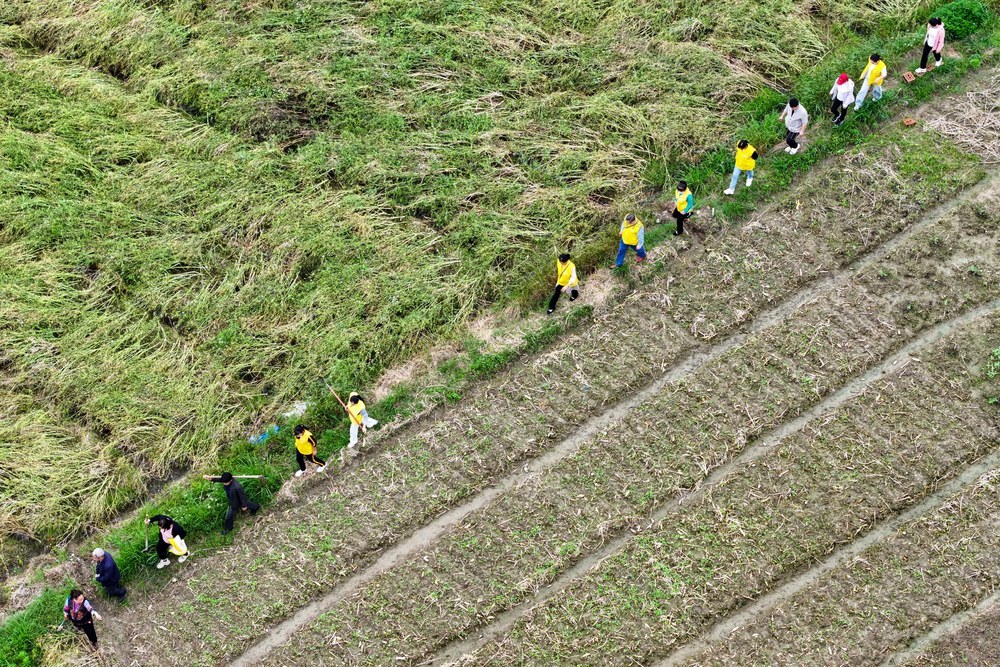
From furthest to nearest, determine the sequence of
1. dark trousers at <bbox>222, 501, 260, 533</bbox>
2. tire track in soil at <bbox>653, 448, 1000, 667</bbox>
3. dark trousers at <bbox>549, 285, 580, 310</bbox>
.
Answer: dark trousers at <bbox>549, 285, 580, 310</bbox>
dark trousers at <bbox>222, 501, 260, 533</bbox>
tire track in soil at <bbox>653, 448, 1000, 667</bbox>

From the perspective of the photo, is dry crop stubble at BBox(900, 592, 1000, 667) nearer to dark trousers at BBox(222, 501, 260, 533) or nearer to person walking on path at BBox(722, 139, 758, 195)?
person walking on path at BBox(722, 139, 758, 195)

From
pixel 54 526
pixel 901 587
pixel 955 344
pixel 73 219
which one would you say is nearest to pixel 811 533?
pixel 901 587

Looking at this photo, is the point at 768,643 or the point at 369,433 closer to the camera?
the point at 768,643

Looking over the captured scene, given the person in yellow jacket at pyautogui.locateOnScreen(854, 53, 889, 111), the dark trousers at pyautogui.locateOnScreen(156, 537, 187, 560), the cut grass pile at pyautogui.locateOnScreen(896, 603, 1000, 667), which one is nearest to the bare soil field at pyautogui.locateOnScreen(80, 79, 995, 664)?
the dark trousers at pyautogui.locateOnScreen(156, 537, 187, 560)

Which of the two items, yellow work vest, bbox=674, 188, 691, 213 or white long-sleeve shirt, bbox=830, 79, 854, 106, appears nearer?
yellow work vest, bbox=674, 188, 691, 213

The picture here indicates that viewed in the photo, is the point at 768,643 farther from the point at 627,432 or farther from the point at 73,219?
the point at 73,219

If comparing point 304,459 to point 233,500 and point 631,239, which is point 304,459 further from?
point 631,239

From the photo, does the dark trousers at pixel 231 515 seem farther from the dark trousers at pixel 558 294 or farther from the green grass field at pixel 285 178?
the dark trousers at pixel 558 294
